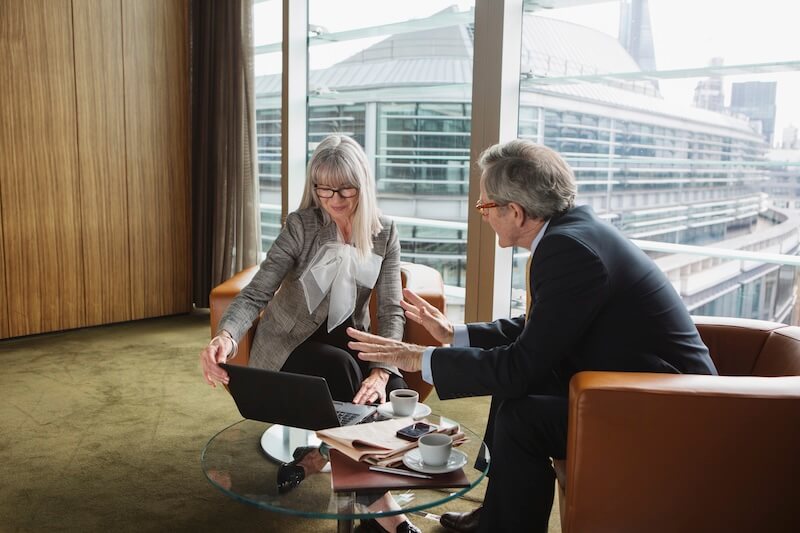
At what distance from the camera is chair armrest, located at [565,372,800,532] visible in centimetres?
163

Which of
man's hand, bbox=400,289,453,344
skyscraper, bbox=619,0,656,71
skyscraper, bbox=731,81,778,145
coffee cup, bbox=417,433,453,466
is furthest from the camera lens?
skyscraper, bbox=619,0,656,71

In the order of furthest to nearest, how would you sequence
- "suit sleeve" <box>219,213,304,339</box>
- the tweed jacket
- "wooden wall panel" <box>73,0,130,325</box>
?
"wooden wall panel" <box>73,0,130,325</box>
the tweed jacket
"suit sleeve" <box>219,213,304,339</box>

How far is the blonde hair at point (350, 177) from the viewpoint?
2572mm

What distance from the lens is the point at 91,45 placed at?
173 inches

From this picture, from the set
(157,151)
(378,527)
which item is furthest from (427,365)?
(157,151)

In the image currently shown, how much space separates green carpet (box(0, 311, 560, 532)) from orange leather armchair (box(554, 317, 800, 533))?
65cm

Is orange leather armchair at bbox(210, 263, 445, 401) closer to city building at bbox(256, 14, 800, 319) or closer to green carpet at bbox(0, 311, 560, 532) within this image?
green carpet at bbox(0, 311, 560, 532)

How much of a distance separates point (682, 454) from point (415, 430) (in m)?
0.61

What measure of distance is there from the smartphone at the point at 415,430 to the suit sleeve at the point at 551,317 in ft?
0.57

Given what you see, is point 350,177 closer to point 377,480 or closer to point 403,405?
point 403,405

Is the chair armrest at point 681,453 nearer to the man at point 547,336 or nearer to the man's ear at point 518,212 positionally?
the man at point 547,336

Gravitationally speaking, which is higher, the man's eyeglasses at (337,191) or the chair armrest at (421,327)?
the man's eyeglasses at (337,191)

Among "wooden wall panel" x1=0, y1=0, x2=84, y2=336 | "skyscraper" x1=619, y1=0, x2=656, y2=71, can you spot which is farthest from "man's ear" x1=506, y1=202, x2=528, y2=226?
"wooden wall panel" x1=0, y1=0, x2=84, y2=336

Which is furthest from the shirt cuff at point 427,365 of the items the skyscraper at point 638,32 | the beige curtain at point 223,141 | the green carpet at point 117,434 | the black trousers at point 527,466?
the beige curtain at point 223,141
